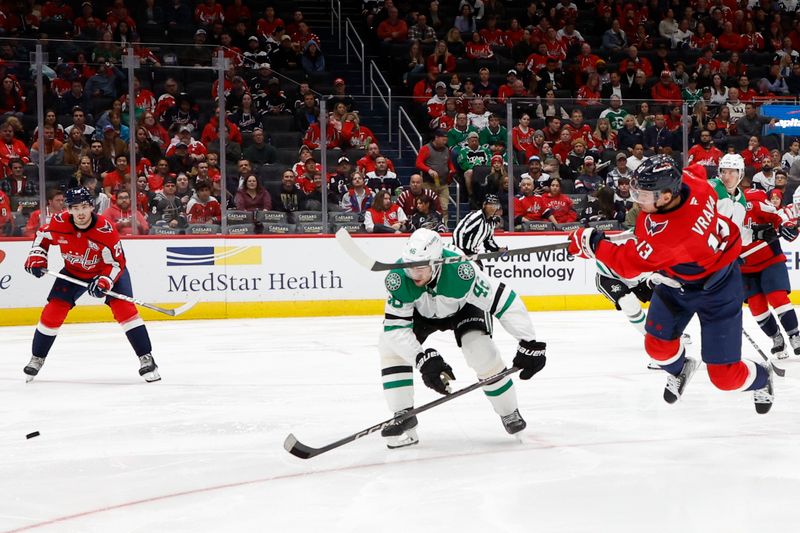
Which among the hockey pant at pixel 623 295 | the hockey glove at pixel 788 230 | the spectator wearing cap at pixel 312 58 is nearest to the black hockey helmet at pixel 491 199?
the spectator wearing cap at pixel 312 58

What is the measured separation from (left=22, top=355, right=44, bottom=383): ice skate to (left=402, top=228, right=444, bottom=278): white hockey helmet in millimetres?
3109

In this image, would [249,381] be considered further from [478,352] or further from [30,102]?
[30,102]

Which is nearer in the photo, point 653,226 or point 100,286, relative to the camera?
point 653,226

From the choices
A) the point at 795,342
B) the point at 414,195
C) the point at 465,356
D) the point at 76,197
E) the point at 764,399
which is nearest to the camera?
the point at 465,356

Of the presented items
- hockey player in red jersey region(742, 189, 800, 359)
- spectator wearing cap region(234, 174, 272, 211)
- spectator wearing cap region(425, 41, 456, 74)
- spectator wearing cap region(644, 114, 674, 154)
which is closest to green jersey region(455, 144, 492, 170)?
spectator wearing cap region(644, 114, 674, 154)

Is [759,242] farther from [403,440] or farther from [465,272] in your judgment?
[403,440]

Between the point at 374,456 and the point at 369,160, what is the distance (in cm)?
619

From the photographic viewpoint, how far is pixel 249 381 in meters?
5.85

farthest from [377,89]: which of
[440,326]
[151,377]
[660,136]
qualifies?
[440,326]

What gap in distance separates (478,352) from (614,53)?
10.1 m

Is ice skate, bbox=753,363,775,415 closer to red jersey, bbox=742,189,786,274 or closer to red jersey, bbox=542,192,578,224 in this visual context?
red jersey, bbox=742,189,786,274

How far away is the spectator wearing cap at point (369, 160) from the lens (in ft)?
31.5

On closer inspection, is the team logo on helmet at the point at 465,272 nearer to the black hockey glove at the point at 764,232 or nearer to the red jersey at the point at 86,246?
the black hockey glove at the point at 764,232

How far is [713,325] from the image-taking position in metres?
3.93
